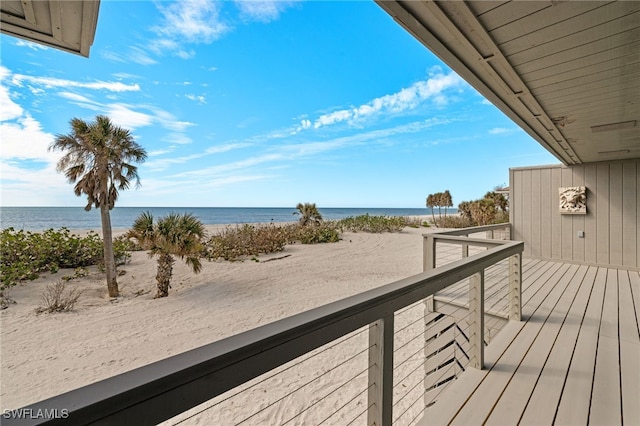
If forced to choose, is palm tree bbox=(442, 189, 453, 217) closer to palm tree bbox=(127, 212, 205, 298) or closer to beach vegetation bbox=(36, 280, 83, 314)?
palm tree bbox=(127, 212, 205, 298)

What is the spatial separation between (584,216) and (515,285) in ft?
13.8

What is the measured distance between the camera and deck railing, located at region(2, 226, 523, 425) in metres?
0.51

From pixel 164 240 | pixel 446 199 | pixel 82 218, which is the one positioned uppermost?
pixel 446 199

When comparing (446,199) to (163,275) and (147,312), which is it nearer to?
(163,275)

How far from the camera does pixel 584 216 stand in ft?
17.9

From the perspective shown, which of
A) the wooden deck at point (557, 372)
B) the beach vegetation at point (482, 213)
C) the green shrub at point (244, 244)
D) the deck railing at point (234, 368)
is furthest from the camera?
the beach vegetation at point (482, 213)

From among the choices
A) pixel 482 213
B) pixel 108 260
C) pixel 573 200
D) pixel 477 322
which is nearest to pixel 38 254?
pixel 108 260

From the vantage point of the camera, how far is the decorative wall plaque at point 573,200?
5395mm

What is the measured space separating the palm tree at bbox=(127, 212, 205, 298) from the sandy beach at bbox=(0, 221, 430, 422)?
57cm

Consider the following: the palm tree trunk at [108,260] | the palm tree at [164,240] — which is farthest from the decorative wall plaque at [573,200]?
the palm tree trunk at [108,260]

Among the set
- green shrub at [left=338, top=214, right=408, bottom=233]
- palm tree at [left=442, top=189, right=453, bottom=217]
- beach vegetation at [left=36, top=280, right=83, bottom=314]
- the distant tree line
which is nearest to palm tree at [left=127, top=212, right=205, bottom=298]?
beach vegetation at [left=36, top=280, right=83, bottom=314]

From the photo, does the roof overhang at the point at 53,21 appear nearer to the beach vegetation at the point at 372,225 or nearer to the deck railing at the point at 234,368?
the deck railing at the point at 234,368

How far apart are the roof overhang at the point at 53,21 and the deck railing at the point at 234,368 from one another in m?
1.64

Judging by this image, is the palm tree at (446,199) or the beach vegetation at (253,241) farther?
the palm tree at (446,199)
